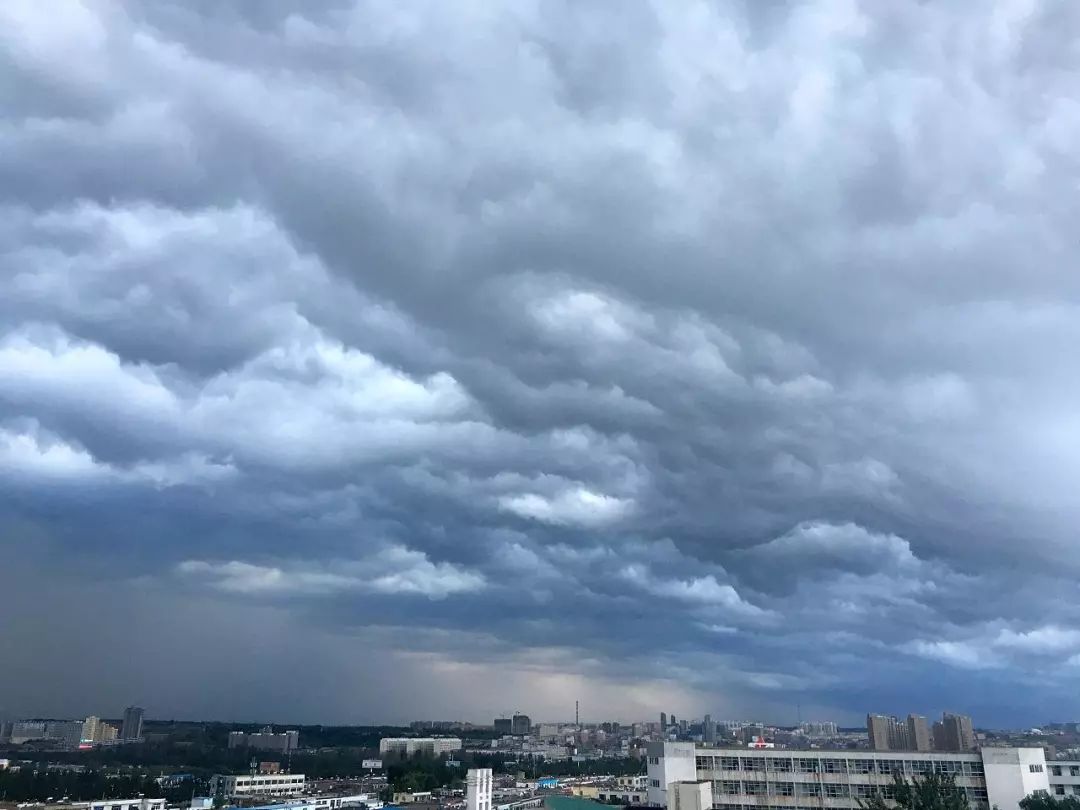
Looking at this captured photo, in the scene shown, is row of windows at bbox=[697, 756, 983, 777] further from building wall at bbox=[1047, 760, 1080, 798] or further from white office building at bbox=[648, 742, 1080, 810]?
building wall at bbox=[1047, 760, 1080, 798]

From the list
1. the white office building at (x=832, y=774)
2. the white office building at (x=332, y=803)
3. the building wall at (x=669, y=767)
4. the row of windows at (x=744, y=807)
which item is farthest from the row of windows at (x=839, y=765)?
the white office building at (x=332, y=803)

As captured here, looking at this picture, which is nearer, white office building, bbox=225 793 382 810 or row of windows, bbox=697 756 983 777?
row of windows, bbox=697 756 983 777

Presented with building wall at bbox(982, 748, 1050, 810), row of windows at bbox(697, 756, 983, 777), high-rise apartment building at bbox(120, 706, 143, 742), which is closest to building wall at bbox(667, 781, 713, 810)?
row of windows at bbox(697, 756, 983, 777)

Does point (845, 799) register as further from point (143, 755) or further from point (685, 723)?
point (685, 723)

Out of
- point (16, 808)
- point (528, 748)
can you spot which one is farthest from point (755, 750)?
point (528, 748)

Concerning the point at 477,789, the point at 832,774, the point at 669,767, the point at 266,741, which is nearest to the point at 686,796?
the point at 669,767
